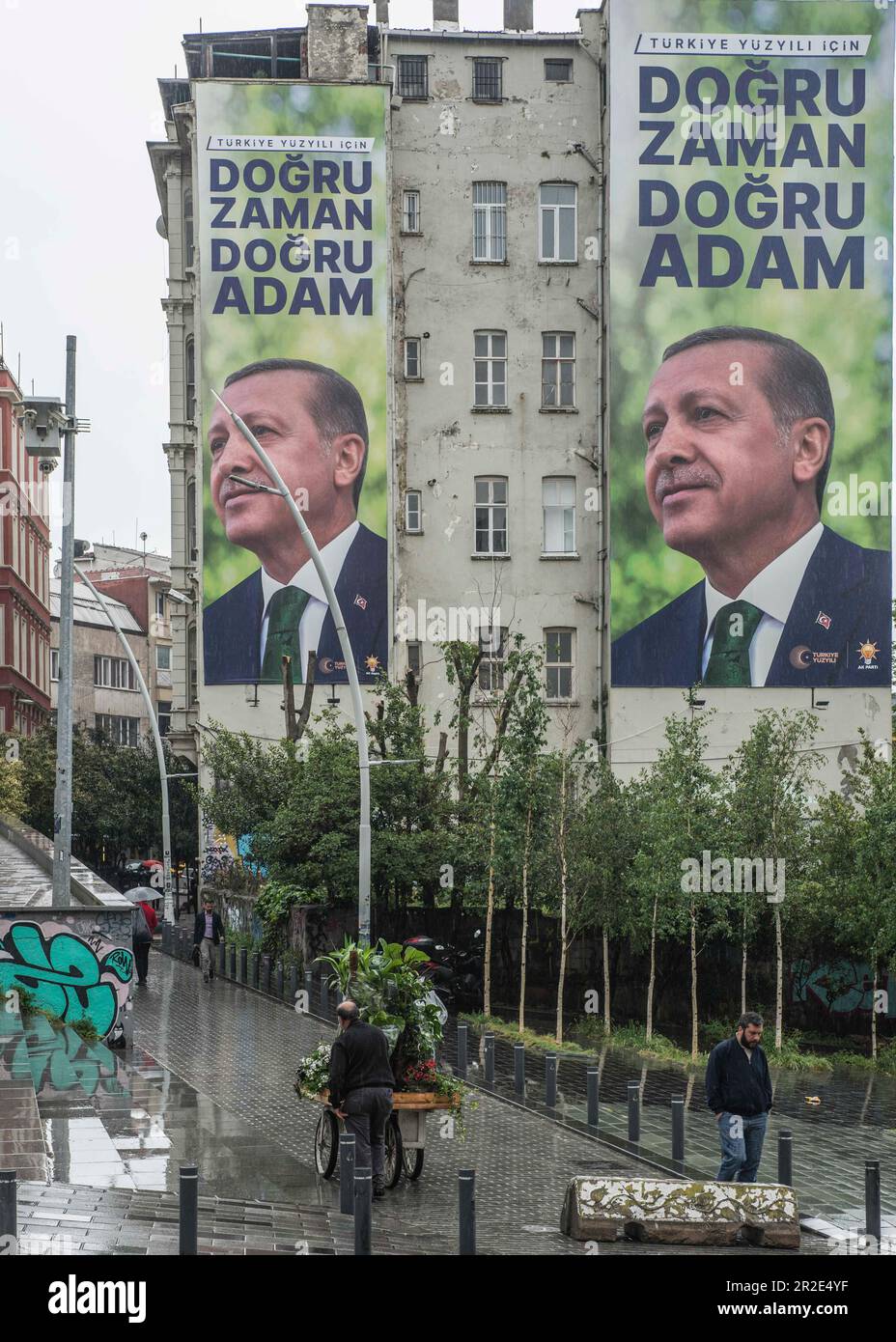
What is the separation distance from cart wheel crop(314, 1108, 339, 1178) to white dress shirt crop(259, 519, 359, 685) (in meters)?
33.3

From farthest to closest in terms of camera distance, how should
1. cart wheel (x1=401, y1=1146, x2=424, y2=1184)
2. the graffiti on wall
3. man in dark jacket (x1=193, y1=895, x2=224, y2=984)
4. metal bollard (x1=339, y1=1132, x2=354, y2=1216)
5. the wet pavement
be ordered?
man in dark jacket (x1=193, y1=895, x2=224, y2=984) → the graffiti on wall → cart wheel (x1=401, y1=1146, x2=424, y2=1184) → metal bollard (x1=339, y1=1132, x2=354, y2=1216) → the wet pavement

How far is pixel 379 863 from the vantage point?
34.4 m

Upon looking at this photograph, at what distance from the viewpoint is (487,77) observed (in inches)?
2056

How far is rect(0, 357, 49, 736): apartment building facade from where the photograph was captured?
215ft

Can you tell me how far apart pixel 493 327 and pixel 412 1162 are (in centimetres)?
3880

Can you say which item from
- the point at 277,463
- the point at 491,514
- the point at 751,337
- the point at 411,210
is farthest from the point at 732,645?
the point at 411,210

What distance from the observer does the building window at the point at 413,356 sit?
51.6 metres

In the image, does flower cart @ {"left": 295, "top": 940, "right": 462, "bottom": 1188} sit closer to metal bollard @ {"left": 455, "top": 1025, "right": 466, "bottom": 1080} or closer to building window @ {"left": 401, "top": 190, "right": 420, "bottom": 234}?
metal bollard @ {"left": 455, "top": 1025, "right": 466, "bottom": 1080}

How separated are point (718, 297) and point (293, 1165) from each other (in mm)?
37773

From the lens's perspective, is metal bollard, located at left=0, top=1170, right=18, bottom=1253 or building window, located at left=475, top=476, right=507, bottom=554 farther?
building window, located at left=475, top=476, right=507, bottom=554

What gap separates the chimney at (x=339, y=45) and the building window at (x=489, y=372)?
8.34 meters

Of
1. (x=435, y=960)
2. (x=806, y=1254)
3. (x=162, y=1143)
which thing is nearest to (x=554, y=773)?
(x=435, y=960)

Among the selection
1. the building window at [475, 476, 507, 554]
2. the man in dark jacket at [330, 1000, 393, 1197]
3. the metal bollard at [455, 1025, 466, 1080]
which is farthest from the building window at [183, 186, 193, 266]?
the man in dark jacket at [330, 1000, 393, 1197]

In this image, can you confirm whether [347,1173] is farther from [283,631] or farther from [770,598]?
[770,598]
